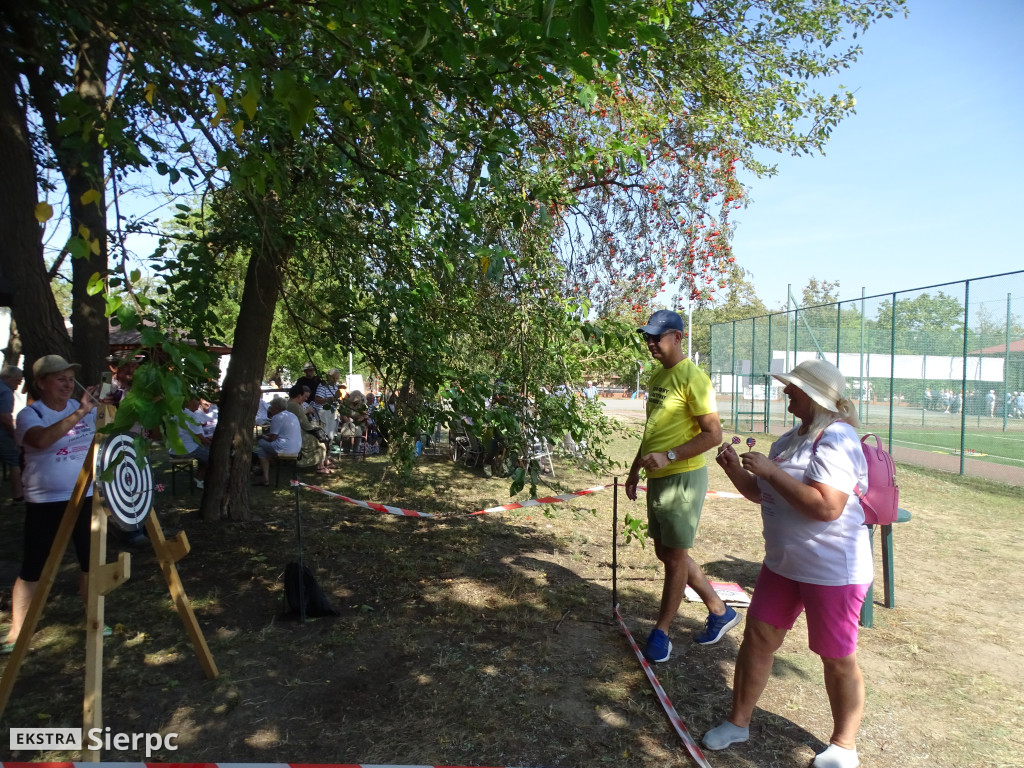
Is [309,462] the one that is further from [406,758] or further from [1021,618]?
[1021,618]

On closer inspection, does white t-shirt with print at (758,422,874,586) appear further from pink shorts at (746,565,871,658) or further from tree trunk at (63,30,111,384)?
tree trunk at (63,30,111,384)

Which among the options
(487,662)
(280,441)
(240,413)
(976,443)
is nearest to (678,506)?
(487,662)

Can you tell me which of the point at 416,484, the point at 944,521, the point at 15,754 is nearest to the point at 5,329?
the point at 416,484

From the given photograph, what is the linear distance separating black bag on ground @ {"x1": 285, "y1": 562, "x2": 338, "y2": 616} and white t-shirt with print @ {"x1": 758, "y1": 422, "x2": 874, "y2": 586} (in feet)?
10.1

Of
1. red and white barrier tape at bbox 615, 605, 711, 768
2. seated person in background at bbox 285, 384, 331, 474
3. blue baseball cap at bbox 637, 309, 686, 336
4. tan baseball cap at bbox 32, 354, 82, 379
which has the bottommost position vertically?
red and white barrier tape at bbox 615, 605, 711, 768

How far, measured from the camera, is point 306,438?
33.9ft

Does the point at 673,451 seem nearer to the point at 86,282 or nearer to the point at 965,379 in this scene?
the point at 86,282

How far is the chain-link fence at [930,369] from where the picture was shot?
417 inches

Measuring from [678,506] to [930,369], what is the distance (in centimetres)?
1076

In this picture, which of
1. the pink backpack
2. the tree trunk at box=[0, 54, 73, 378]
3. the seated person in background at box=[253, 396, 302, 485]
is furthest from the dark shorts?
the seated person in background at box=[253, 396, 302, 485]

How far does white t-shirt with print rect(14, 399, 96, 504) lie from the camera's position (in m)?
3.87

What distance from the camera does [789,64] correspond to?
849 centimetres

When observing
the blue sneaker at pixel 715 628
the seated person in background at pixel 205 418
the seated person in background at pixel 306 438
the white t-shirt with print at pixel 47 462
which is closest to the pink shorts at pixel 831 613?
the blue sneaker at pixel 715 628

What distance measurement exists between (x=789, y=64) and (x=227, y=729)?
29.6 feet
